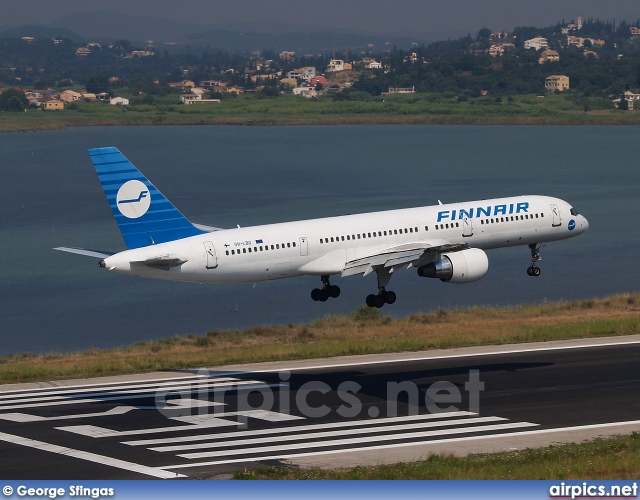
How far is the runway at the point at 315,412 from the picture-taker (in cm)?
3816

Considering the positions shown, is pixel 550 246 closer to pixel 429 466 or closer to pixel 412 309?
pixel 412 309

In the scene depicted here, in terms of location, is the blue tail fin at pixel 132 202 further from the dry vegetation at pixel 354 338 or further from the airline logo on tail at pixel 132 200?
the dry vegetation at pixel 354 338

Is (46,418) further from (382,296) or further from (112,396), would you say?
(382,296)

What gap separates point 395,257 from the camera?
6819 cm

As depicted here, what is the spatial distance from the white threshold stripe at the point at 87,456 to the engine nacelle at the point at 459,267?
32.3 metres

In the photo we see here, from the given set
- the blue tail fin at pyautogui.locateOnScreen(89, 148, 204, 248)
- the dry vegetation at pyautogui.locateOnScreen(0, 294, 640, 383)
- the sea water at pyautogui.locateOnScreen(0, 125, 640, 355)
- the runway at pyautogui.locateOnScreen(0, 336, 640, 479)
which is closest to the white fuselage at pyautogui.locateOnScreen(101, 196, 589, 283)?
the blue tail fin at pyautogui.locateOnScreen(89, 148, 204, 248)

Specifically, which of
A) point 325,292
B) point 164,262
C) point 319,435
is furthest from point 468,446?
point 325,292

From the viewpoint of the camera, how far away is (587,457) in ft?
120

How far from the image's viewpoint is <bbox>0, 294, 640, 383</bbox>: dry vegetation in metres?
59.3

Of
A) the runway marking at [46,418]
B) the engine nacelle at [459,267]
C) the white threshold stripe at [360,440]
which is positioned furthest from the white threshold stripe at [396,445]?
the engine nacelle at [459,267]

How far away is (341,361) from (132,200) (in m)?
15.3

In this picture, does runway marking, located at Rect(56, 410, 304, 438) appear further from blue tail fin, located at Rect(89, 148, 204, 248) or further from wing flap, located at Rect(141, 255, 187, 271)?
blue tail fin, located at Rect(89, 148, 204, 248)

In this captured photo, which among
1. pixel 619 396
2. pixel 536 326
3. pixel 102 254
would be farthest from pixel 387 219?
pixel 619 396

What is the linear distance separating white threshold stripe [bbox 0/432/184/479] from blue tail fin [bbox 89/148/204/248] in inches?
928
